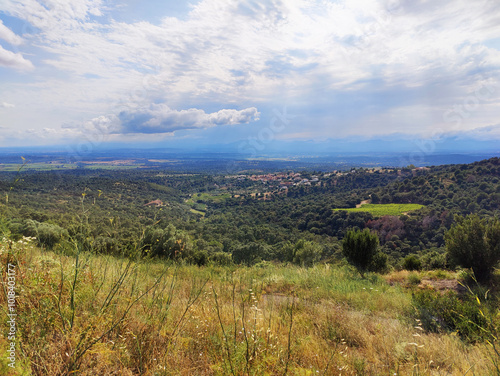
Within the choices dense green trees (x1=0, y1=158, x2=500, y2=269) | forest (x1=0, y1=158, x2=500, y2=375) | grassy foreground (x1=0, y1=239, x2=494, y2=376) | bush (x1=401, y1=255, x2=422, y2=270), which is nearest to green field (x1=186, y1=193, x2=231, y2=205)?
dense green trees (x1=0, y1=158, x2=500, y2=269)

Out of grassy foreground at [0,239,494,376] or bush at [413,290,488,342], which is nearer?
grassy foreground at [0,239,494,376]

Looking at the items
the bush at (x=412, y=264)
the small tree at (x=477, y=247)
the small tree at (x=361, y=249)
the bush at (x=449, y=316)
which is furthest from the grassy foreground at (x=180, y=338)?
the bush at (x=412, y=264)

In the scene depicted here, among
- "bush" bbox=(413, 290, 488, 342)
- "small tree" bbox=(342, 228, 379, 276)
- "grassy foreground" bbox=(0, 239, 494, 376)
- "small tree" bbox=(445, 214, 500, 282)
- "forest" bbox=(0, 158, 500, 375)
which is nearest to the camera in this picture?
"grassy foreground" bbox=(0, 239, 494, 376)

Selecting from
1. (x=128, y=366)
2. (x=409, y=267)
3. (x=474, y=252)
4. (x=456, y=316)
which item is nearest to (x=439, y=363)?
(x=456, y=316)

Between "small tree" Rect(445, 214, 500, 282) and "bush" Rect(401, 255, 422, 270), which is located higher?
"small tree" Rect(445, 214, 500, 282)

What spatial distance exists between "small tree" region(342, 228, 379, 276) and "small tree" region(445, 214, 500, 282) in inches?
92.6

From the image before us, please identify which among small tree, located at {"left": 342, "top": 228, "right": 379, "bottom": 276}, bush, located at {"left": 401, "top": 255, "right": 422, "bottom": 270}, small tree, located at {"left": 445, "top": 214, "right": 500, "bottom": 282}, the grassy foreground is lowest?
bush, located at {"left": 401, "top": 255, "right": 422, "bottom": 270}

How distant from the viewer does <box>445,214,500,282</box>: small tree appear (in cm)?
731

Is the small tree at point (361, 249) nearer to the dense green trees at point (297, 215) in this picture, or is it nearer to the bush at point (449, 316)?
the dense green trees at point (297, 215)

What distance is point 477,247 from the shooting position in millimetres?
7465

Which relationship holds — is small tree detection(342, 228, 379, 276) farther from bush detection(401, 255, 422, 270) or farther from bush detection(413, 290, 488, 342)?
bush detection(413, 290, 488, 342)

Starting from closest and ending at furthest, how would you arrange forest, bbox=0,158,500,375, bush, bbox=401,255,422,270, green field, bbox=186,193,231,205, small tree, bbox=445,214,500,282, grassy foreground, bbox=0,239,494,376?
grassy foreground, bbox=0,239,494,376
forest, bbox=0,158,500,375
small tree, bbox=445,214,500,282
bush, bbox=401,255,422,270
green field, bbox=186,193,231,205

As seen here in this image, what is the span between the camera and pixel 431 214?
1347 inches

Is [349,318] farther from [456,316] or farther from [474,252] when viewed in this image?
[474,252]
